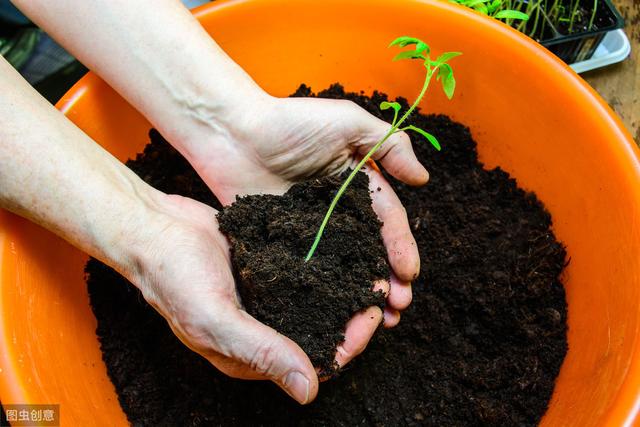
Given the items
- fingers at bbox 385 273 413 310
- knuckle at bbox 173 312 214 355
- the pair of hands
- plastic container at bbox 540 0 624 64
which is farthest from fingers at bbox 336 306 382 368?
plastic container at bbox 540 0 624 64

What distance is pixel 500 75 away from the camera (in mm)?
1381

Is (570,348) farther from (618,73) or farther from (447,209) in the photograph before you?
(618,73)

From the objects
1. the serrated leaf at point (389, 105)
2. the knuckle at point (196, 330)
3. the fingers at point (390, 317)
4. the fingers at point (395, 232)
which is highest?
the serrated leaf at point (389, 105)

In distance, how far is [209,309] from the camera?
0.91 metres

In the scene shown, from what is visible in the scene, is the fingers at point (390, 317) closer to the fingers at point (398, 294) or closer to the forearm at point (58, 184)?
the fingers at point (398, 294)

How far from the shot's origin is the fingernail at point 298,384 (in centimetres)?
91

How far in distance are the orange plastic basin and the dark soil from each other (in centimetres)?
5

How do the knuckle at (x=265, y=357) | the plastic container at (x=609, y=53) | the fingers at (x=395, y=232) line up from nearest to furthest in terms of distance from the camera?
1. the knuckle at (x=265, y=357)
2. the fingers at (x=395, y=232)
3. the plastic container at (x=609, y=53)

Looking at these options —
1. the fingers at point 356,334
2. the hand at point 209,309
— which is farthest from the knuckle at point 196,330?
the fingers at point 356,334

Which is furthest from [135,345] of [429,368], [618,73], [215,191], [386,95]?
[618,73]

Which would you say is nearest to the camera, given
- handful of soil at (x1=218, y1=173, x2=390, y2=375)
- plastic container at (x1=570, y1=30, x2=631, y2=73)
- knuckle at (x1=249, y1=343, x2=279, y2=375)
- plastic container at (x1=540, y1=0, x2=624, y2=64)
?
knuckle at (x1=249, y1=343, x2=279, y2=375)

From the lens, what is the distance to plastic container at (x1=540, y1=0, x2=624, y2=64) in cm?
164

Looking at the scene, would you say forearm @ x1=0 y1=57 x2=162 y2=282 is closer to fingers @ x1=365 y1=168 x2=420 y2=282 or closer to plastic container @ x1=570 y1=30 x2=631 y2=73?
fingers @ x1=365 y1=168 x2=420 y2=282

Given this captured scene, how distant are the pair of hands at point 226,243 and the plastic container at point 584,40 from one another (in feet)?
2.64
